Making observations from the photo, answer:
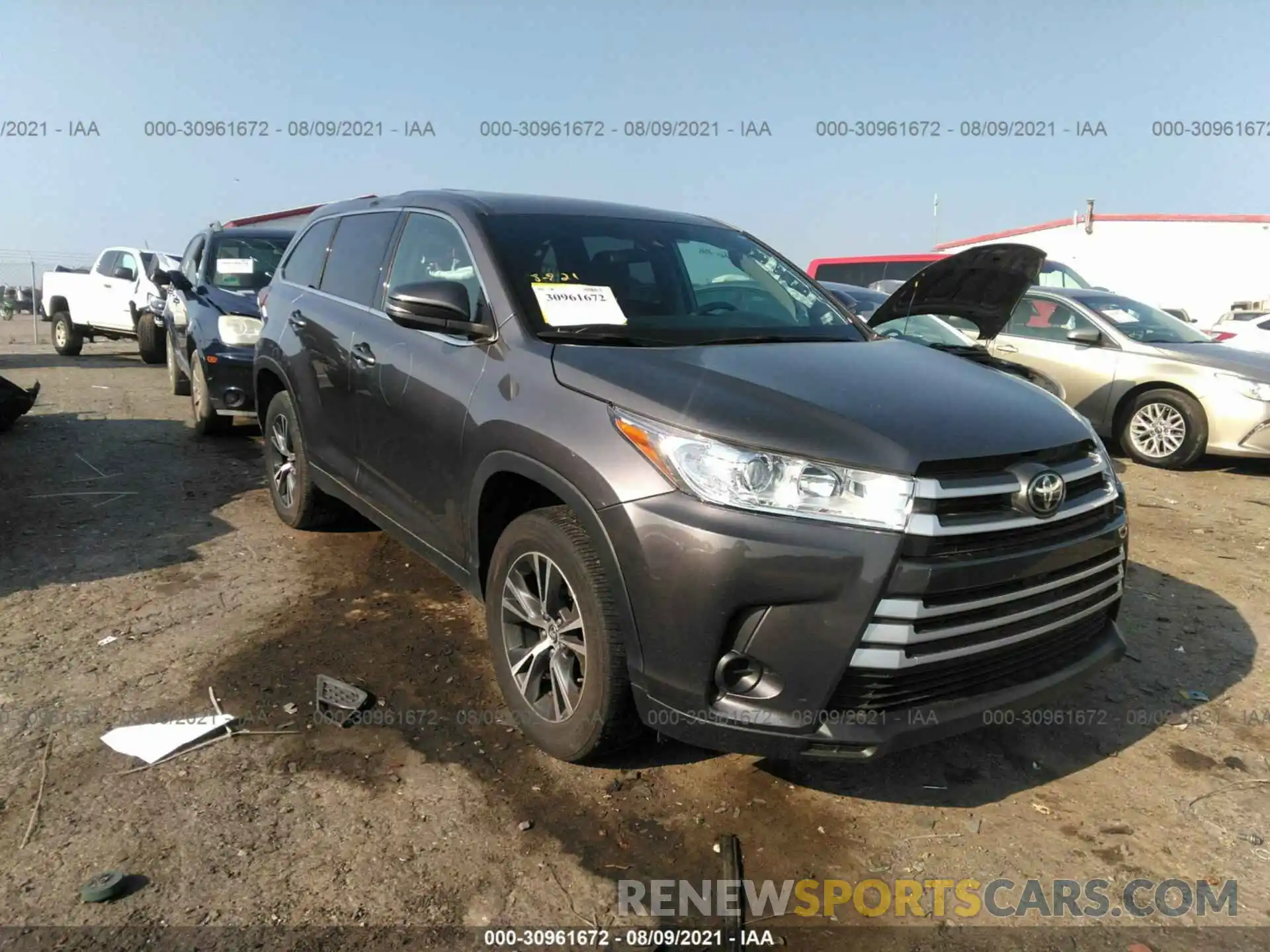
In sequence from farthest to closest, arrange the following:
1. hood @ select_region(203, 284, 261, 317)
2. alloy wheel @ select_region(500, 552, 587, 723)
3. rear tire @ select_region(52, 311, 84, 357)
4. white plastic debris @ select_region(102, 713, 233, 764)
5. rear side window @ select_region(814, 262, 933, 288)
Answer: rear side window @ select_region(814, 262, 933, 288), rear tire @ select_region(52, 311, 84, 357), hood @ select_region(203, 284, 261, 317), white plastic debris @ select_region(102, 713, 233, 764), alloy wheel @ select_region(500, 552, 587, 723)

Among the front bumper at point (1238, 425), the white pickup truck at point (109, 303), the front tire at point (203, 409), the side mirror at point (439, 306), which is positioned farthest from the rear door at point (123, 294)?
the front bumper at point (1238, 425)

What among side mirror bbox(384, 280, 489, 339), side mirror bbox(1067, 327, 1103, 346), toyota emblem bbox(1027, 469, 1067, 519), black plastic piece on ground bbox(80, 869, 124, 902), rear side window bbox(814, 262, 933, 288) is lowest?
black plastic piece on ground bbox(80, 869, 124, 902)

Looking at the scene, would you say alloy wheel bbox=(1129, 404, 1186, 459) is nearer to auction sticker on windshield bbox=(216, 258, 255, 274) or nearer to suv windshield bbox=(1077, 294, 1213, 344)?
suv windshield bbox=(1077, 294, 1213, 344)

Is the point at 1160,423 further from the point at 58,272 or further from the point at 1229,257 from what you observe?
the point at 1229,257

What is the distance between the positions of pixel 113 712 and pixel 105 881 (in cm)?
102

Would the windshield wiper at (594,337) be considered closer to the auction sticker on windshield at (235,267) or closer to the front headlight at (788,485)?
the front headlight at (788,485)

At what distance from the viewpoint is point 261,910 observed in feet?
7.30

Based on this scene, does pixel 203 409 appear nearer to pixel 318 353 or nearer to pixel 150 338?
pixel 318 353

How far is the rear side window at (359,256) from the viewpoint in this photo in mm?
4094

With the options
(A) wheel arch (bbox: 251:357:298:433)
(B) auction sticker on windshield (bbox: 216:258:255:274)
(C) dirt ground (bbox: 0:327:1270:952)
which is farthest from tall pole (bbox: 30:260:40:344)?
(C) dirt ground (bbox: 0:327:1270:952)

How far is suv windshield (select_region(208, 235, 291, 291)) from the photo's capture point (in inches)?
309

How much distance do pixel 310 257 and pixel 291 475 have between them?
1.26 meters

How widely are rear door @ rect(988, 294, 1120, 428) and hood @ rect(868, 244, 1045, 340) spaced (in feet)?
12.4

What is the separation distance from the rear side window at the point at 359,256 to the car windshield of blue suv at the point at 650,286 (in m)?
0.91
